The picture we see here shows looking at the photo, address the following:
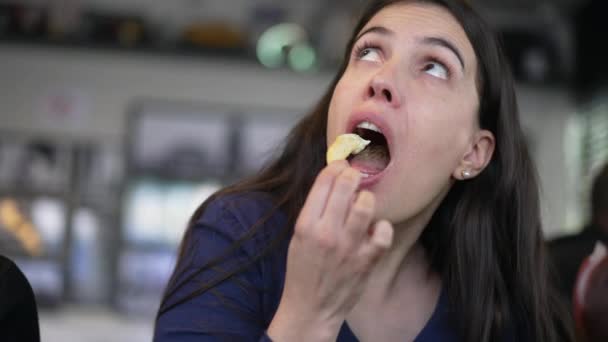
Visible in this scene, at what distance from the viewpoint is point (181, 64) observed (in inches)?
198

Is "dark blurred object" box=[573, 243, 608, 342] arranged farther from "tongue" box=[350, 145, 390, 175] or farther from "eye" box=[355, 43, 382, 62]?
"eye" box=[355, 43, 382, 62]

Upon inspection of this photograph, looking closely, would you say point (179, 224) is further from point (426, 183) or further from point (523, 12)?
point (426, 183)

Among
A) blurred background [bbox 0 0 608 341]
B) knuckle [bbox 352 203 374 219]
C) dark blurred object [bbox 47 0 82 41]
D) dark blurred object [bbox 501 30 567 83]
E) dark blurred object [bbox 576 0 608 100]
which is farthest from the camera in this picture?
dark blurred object [bbox 501 30 567 83]

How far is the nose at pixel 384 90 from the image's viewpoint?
1213 mm

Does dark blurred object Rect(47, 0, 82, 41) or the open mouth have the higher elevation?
the open mouth

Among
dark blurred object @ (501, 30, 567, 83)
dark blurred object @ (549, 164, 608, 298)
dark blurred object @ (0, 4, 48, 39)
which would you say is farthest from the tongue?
dark blurred object @ (501, 30, 567, 83)

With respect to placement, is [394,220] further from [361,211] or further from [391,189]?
[361,211]

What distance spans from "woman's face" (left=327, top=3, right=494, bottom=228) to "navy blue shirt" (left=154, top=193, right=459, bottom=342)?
18 centimetres

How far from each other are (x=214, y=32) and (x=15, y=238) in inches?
66.9

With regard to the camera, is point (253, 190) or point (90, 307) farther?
point (90, 307)

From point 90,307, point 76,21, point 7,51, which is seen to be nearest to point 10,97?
point 7,51

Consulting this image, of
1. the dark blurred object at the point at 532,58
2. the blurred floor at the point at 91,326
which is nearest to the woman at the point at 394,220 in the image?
the blurred floor at the point at 91,326

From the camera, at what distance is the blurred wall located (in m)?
4.99

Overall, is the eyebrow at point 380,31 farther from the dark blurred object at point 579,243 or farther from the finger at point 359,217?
the dark blurred object at point 579,243
